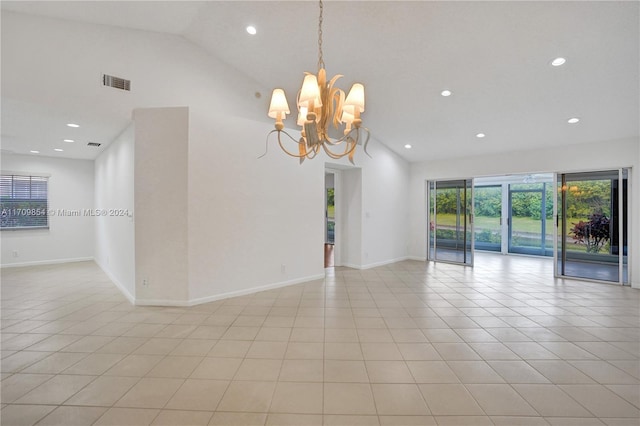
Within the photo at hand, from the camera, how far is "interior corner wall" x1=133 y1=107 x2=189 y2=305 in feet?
12.7

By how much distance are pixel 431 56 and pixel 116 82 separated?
4.41 metres

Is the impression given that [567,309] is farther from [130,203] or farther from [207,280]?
[130,203]

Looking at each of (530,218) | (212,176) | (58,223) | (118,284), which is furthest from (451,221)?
(58,223)

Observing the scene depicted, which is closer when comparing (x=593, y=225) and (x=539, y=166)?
(x=593, y=225)

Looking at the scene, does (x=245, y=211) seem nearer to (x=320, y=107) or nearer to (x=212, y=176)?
(x=212, y=176)

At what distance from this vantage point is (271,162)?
4.72m

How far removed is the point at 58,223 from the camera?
677 cm

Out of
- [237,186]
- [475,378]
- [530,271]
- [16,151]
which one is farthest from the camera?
[530,271]

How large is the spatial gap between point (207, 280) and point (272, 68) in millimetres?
3687

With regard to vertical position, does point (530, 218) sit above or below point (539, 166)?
below

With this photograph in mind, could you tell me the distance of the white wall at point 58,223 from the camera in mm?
6266

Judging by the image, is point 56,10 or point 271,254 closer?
point 56,10

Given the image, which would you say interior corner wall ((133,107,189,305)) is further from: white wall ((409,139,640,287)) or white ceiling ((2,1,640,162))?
white wall ((409,139,640,287))

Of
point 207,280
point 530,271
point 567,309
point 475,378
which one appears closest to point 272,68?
point 207,280
